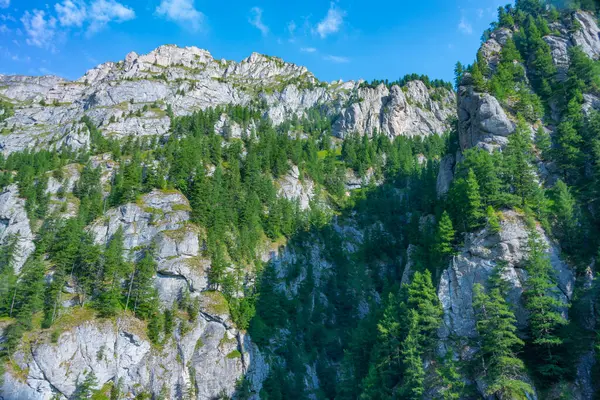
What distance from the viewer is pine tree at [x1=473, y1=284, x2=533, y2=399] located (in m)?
33.1

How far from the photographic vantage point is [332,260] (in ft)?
277

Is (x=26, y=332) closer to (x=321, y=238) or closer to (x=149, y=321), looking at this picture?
(x=149, y=321)

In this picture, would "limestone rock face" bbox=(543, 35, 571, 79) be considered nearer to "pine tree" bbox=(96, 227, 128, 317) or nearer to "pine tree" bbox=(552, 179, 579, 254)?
"pine tree" bbox=(552, 179, 579, 254)

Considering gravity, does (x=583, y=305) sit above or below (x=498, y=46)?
below

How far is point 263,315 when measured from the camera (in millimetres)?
65312

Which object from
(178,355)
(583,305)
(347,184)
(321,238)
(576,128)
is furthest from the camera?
(347,184)

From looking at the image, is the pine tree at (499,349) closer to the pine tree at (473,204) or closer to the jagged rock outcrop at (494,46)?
the pine tree at (473,204)

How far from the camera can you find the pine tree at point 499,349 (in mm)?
33062

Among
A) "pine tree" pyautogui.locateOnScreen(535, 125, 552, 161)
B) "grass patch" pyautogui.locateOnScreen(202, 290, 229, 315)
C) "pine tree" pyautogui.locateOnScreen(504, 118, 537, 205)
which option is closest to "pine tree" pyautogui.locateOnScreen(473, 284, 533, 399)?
"pine tree" pyautogui.locateOnScreen(504, 118, 537, 205)

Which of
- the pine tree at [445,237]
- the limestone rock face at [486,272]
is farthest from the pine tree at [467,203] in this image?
the pine tree at [445,237]

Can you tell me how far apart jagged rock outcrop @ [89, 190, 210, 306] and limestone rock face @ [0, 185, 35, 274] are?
12.7 metres

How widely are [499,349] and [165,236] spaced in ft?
180

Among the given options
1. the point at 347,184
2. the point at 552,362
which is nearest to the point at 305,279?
the point at 347,184

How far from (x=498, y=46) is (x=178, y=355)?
82.6 m
